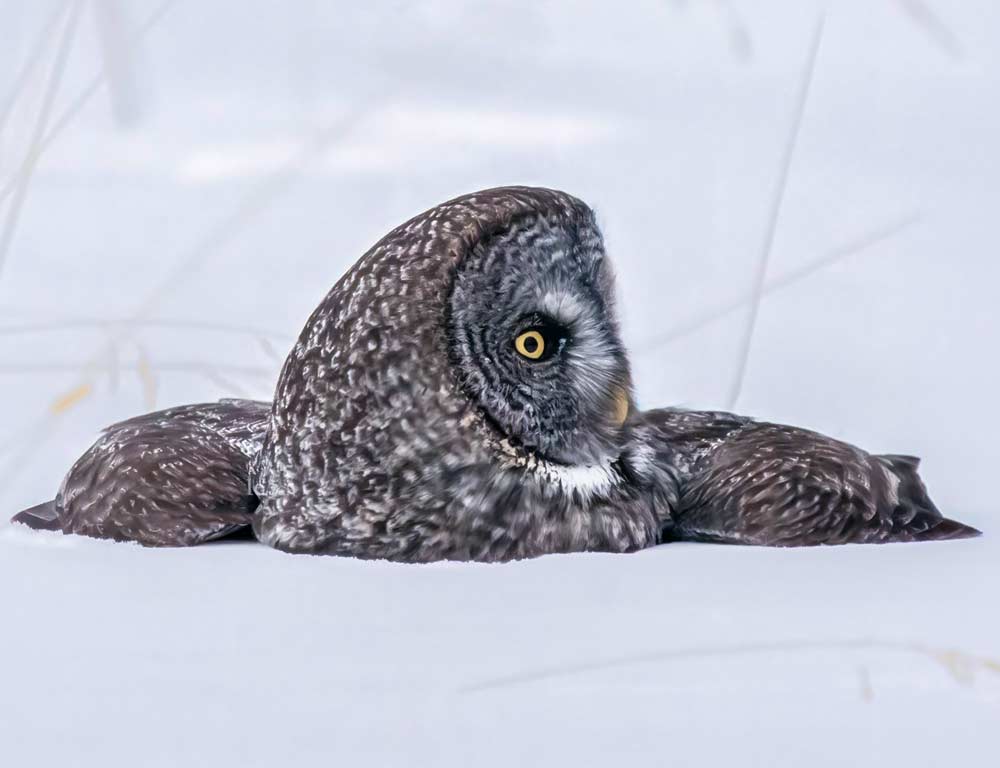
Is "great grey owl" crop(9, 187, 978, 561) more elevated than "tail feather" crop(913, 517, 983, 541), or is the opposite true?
"great grey owl" crop(9, 187, 978, 561)

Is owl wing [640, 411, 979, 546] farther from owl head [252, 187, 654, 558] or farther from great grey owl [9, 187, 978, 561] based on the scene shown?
owl head [252, 187, 654, 558]

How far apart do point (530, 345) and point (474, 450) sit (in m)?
0.29

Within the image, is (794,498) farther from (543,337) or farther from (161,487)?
(161,487)

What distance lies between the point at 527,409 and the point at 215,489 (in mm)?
855

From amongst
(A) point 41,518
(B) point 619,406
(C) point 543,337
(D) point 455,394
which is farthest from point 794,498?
(A) point 41,518

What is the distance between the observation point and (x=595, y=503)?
4.68 m

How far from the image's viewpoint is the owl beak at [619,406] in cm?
476

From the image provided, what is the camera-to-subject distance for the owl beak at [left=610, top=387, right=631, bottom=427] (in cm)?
476

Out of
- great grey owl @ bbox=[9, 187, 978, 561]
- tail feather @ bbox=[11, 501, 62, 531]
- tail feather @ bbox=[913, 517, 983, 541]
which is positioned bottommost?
tail feather @ bbox=[11, 501, 62, 531]

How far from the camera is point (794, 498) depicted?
4.85 meters

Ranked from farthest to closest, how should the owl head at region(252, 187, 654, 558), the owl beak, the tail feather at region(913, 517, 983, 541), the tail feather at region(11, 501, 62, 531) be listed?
the tail feather at region(11, 501, 62, 531) < the tail feather at region(913, 517, 983, 541) < the owl beak < the owl head at region(252, 187, 654, 558)

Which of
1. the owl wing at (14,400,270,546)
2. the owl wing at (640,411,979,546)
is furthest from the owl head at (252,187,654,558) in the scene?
the owl wing at (640,411,979,546)

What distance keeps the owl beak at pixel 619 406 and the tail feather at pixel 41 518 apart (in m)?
1.53

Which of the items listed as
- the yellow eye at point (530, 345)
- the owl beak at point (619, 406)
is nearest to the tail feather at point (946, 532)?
the owl beak at point (619, 406)
